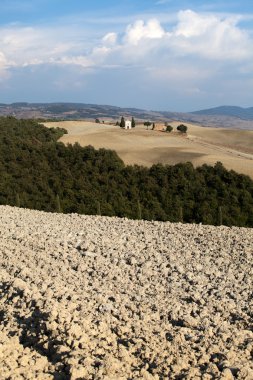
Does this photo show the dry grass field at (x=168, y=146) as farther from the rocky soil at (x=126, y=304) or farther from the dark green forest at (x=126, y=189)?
the rocky soil at (x=126, y=304)

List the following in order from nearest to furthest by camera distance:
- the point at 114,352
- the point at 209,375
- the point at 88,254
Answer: the point at 209,375
the point at 114,352
the point at 88,254

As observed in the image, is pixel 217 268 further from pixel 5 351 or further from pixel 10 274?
pixel 5 351

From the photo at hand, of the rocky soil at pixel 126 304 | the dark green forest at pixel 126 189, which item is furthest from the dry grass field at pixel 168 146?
the rocky soil at pixel 126 304

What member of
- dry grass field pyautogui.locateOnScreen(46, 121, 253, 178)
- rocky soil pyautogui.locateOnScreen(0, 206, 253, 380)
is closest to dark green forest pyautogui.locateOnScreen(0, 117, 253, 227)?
rocky soil pyautogui.locateOnScreen(0, 206, 253, 380)

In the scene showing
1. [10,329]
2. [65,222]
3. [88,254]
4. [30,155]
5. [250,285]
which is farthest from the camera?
[30,155]

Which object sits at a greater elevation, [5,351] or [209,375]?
[209,375]

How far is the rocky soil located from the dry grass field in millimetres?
22299

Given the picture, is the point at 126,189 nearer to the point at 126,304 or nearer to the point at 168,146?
the point at 126,304

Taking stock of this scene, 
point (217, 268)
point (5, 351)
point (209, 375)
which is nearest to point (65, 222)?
point (217, 268)

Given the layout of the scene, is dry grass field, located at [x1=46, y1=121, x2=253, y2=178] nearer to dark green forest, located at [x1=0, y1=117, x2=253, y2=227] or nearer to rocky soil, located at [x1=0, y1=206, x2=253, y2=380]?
dark green forest, located at [x1=0, y1=117, x2=253, y2=227]

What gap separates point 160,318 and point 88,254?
358 centimetres

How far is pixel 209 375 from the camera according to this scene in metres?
5.63

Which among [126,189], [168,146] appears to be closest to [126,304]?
[126,189]

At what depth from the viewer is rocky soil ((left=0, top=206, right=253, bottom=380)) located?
6113 millimetres
